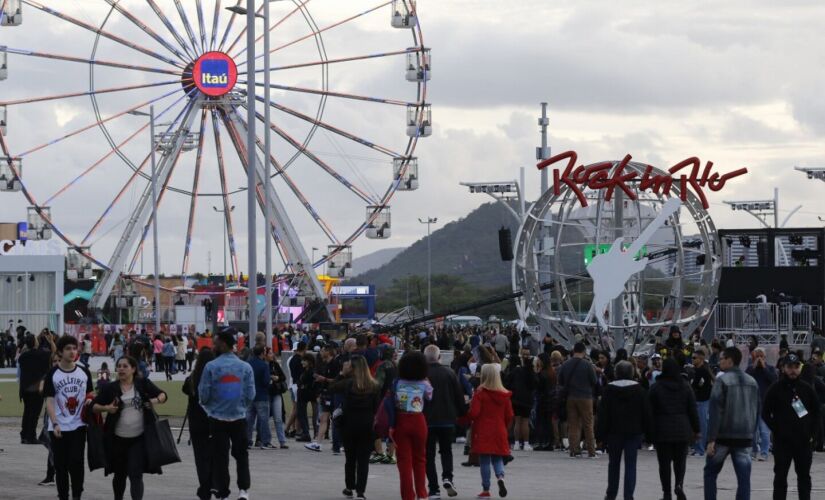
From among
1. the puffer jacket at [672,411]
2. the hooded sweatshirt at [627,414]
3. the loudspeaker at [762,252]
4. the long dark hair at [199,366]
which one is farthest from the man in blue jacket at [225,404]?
the loudspeaker at [762,252]

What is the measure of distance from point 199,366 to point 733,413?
4.88 metres

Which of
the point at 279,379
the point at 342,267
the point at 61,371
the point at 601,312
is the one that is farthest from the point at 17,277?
the point at 61,371

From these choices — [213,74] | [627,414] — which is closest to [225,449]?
[627,414]

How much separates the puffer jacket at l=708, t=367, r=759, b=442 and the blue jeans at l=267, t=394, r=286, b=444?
9.39 metres

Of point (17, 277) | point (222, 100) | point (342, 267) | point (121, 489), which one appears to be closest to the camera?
point (121, 489)

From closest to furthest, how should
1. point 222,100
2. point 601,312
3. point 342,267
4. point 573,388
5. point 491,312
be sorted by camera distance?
point 573,388
point 601,312
point 222,100
point 342,267
point 491,312

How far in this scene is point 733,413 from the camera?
45.3 feet

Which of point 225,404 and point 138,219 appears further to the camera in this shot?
point 138,219

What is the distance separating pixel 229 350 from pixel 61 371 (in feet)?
5.15

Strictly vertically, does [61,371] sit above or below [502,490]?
above

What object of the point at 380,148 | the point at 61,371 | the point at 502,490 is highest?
the point at 380,148

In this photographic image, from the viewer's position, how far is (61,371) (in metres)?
14.2

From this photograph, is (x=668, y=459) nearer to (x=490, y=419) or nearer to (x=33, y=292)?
(x=490, y=419)

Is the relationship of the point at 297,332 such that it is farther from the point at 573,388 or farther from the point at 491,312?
the point at 491,312
